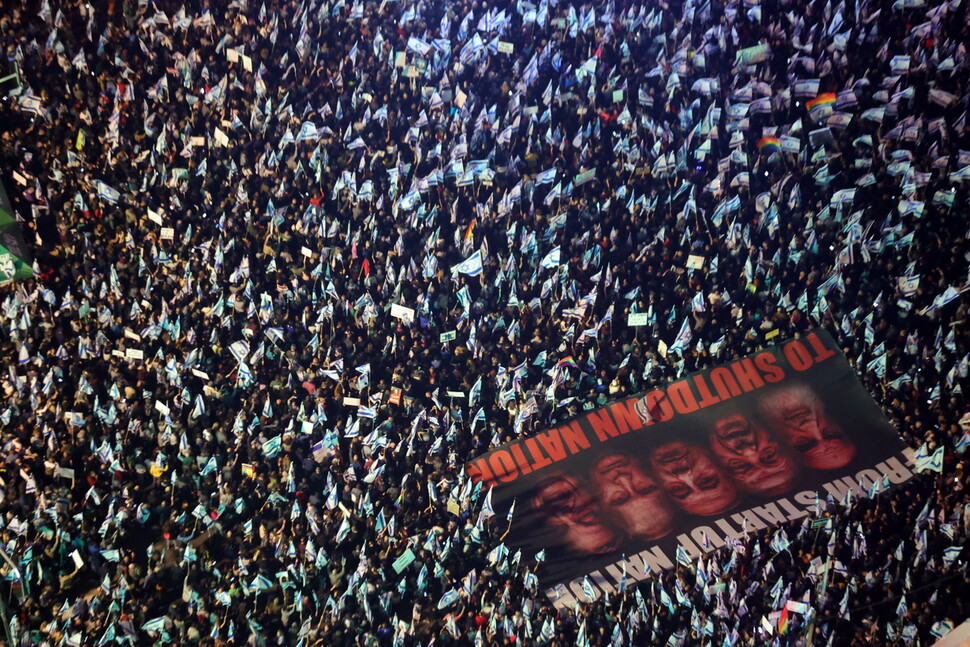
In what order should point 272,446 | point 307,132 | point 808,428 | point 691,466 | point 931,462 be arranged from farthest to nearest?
1. point 307,132
2. point 272,446
3. point 691,466
4. point 808,428
5. point 931,462

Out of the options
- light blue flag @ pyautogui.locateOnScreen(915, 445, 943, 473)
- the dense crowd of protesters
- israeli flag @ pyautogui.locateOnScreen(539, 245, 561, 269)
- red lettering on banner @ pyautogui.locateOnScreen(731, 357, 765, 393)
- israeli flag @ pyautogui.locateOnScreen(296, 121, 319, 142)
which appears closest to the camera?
light blue flag @ pyautogui.locateOnScreen(915, 445, 943, 473)

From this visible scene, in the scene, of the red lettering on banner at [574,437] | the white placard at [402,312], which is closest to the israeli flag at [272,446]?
the white placard at [402,312]

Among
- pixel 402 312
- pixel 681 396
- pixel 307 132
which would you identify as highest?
pixel 307 132

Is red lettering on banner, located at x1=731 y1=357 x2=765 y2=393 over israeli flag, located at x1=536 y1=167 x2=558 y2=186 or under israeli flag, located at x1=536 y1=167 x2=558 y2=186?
under

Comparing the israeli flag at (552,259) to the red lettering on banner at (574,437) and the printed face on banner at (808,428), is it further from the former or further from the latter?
the printed face on banner at (808,428)

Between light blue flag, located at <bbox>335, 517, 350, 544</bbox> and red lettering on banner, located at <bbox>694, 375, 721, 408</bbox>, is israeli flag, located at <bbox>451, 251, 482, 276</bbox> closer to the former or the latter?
red lettering on banner, located at <bbox>694, 375, 721, 408</bbox>

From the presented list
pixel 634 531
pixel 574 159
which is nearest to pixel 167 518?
pixel 634 531

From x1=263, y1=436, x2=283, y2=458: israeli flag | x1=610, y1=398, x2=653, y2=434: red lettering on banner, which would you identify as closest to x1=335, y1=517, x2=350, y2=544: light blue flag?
x1=263, y1=436, x2=283, y2=458: israeli flag

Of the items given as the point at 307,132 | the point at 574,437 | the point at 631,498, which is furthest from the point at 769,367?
the point at 307,132

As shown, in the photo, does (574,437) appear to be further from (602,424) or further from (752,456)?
(752,456)
